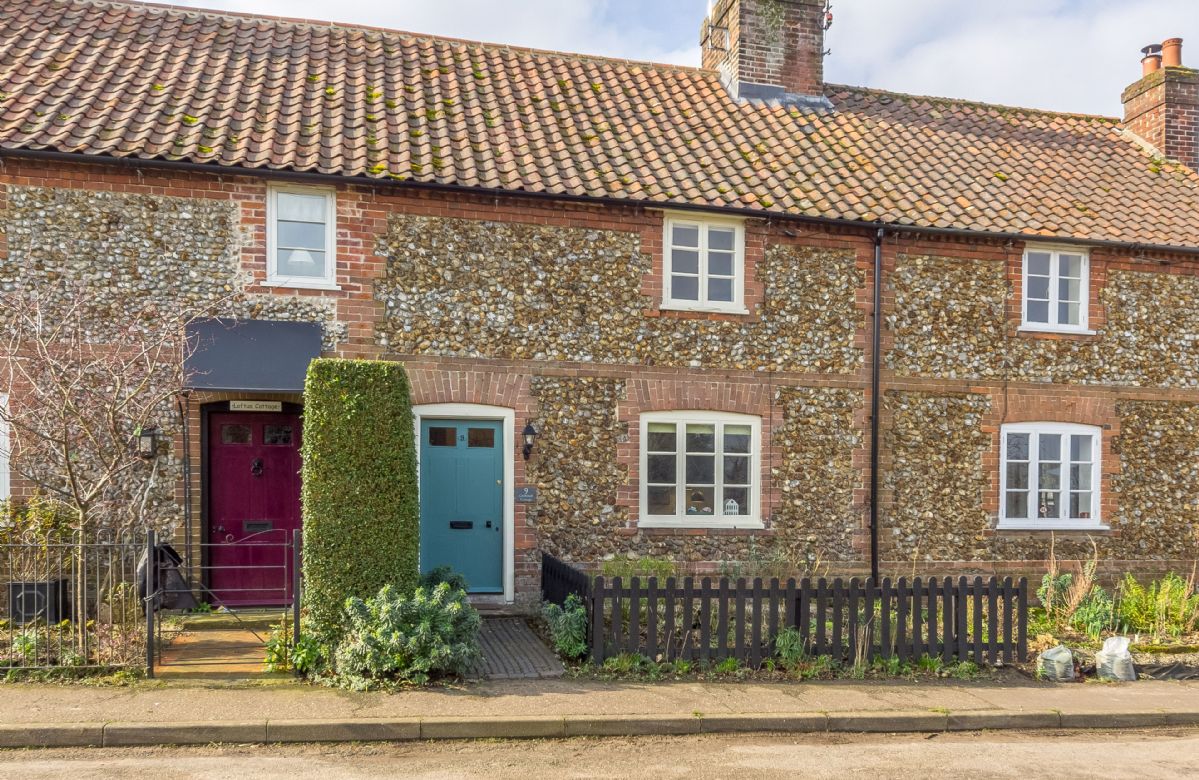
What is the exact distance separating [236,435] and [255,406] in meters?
0.43

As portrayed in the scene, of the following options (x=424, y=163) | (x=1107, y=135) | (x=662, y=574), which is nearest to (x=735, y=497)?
(x=662, y=574)

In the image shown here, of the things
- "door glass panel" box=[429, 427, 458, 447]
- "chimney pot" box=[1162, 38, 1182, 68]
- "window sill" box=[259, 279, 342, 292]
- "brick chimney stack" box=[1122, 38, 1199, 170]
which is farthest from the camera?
"chimney pot" box=[1162, 38, 1182, 68]

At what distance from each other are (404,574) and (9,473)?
5.15 meters

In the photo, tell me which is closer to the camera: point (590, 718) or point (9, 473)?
point (590, 718)

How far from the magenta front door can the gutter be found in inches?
115

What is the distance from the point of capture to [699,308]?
12508 millimetres

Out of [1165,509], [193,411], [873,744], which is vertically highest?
[193,411]

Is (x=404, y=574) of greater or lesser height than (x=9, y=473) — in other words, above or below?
below

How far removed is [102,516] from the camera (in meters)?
9.52

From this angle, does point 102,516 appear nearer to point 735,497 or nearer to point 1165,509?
point 735,497

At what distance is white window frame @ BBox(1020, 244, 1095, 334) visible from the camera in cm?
1352

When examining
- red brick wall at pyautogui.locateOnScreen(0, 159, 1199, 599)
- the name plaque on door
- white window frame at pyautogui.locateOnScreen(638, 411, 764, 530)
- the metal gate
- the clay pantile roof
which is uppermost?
the clay pantile roof

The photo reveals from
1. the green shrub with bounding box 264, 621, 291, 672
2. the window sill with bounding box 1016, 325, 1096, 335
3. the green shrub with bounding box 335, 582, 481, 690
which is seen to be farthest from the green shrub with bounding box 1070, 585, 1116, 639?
the green shrub with bounding box 264, 621, 291, 672

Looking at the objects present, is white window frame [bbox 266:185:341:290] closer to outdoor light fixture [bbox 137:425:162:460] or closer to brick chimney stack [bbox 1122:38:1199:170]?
outdoor light fixture [bbox 137:425:162:460]
